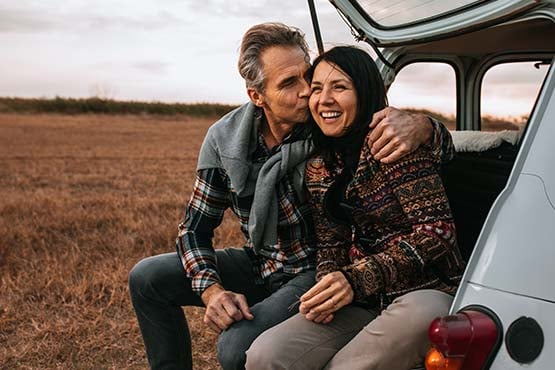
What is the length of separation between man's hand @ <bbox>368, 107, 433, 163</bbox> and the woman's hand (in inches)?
16.1

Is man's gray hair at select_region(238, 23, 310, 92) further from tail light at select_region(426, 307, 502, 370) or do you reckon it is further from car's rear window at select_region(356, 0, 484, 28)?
tail light at select_region(426, 307, 502, 370)

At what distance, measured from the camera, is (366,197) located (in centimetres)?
246

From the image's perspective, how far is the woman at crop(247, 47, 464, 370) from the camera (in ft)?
6.93

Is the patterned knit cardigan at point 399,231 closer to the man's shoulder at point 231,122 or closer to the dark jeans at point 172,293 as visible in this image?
the dark jeans at point 172,293

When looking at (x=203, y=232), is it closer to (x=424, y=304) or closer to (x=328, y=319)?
(x=328, y=319)

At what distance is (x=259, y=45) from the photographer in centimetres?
292

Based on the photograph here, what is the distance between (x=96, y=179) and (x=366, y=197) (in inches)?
474

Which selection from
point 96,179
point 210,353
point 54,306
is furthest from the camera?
point 96,179

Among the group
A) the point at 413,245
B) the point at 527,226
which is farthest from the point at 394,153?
the point at 527,226

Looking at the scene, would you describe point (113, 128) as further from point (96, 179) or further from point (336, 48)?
point (336, 48)

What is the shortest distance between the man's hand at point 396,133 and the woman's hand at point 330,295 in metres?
0.41

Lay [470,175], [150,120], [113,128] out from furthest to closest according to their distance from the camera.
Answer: [150,120]
[113,128]
[470,175]

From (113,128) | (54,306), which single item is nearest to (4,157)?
(54,306)

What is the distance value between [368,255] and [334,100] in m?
0.54
